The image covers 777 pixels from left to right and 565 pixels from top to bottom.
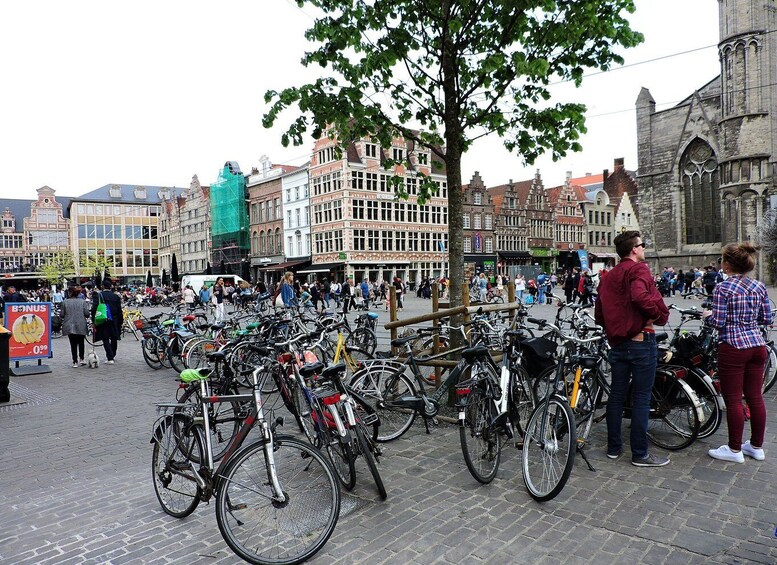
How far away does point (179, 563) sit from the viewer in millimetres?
3402

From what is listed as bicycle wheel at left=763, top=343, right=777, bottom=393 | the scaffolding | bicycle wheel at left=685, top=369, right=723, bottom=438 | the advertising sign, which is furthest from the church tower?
the scaffolding

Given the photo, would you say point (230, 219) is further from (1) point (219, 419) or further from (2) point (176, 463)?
(2) point (176, 463)

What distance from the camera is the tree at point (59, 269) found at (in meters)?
66.3

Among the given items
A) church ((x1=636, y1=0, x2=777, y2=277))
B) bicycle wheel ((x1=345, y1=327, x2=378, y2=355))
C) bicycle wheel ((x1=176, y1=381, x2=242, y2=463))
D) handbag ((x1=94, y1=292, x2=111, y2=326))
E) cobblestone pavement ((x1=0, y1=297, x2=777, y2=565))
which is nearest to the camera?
cobblestone pavement ((x1=0, y1=297, x2=777, y2=565))

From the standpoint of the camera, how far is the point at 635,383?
4.68m

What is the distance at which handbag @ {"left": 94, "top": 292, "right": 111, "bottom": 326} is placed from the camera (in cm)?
1167

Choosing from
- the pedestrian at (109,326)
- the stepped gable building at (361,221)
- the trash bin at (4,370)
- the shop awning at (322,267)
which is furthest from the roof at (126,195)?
the trash bin at (4,370)

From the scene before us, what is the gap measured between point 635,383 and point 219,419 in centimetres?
326

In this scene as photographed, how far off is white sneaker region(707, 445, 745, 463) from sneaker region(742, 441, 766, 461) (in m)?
0.09

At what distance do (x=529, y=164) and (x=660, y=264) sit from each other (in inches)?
1780

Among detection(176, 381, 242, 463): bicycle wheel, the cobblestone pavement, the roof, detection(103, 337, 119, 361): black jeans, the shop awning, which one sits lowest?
the cobblestone pavement

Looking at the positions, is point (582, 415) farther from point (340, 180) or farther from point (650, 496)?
point (340, 180)

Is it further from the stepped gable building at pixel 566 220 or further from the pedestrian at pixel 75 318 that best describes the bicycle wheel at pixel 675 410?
the stepped gable building at pixel 566 220

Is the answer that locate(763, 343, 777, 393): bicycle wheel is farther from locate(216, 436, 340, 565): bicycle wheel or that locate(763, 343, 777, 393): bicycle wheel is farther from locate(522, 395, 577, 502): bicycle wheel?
locate(216, 436, 340, 565): bicycle wheel
